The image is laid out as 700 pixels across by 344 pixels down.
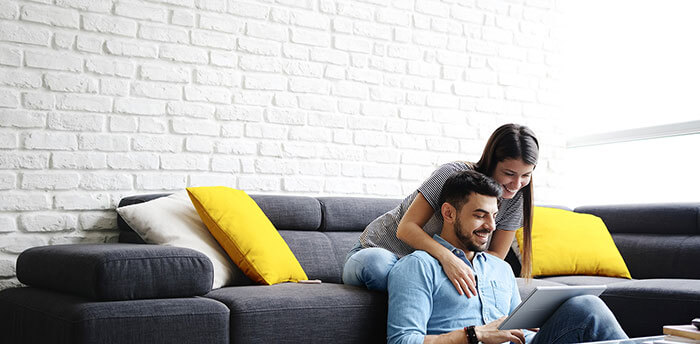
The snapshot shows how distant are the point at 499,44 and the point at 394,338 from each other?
8.75 feet

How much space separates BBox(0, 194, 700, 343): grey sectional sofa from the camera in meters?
2.00

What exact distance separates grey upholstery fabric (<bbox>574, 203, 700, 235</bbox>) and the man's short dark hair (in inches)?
63.5

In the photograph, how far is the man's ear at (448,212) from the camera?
7.41ft

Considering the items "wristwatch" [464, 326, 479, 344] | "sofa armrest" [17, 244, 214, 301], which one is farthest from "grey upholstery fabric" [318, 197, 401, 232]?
"wristwatch" [464, 326, 479, 344]

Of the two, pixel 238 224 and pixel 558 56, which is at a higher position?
pixel 558 56

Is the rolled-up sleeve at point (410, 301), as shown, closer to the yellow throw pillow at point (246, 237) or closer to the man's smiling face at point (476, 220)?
the man's smiling face at point (476, 220)

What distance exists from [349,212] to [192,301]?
1266 millimetres

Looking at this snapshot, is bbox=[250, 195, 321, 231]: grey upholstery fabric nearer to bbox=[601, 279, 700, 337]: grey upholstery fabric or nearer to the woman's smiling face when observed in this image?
the woman's smiling face

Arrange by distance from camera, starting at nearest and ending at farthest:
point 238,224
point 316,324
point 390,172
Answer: point 316,324 → point 238,224 → point 390,172

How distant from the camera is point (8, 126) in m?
2.85

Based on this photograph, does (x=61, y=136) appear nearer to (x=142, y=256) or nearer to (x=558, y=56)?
(x=142, y=256)

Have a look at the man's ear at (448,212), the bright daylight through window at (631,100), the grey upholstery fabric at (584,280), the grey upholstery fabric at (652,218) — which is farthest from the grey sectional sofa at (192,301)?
the bright daylight through window at (631,100)

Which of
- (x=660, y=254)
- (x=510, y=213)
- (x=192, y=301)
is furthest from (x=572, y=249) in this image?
(x=192, y=301)

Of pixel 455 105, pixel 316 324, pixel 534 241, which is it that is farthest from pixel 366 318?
pixel 455 105
